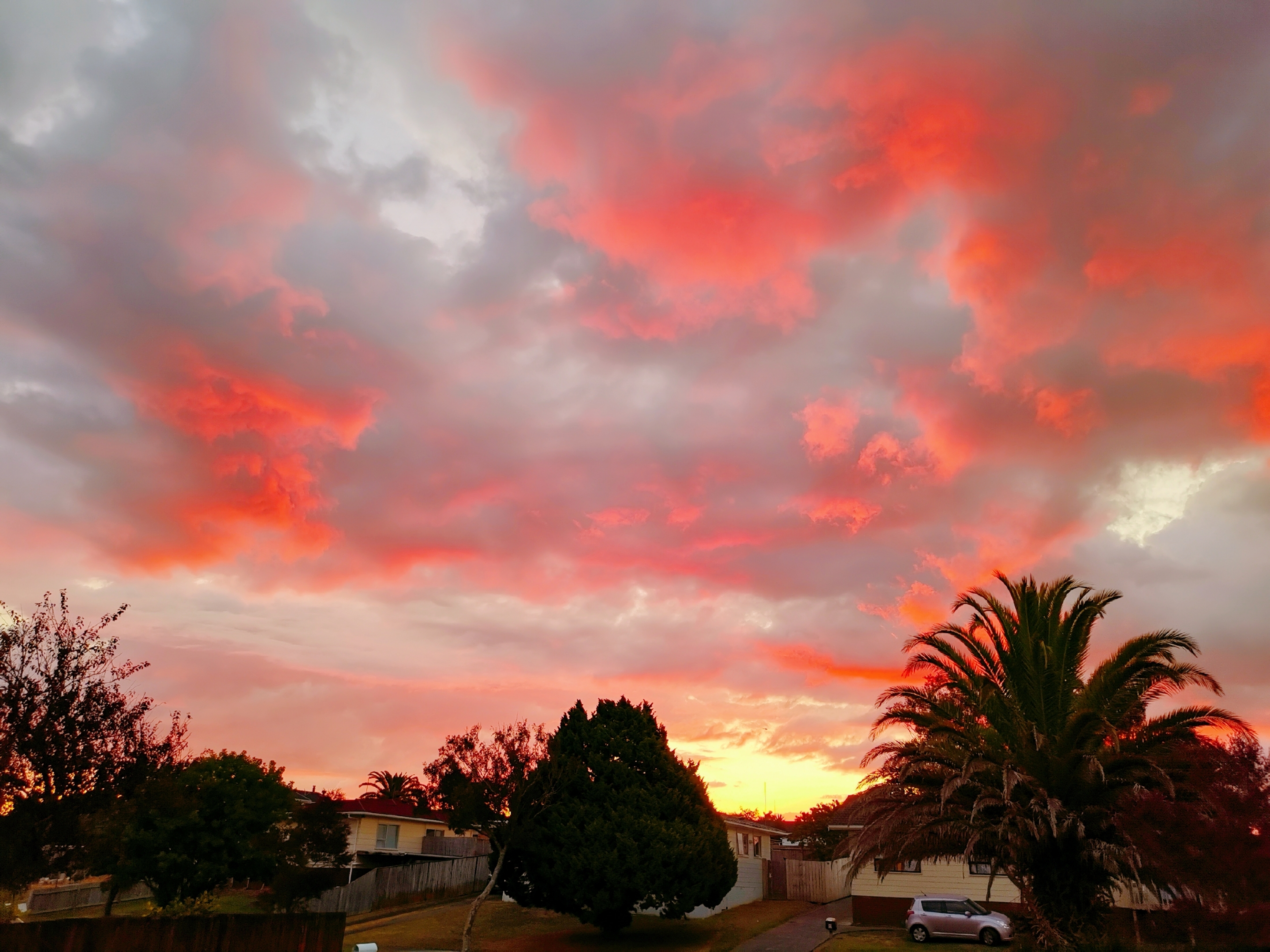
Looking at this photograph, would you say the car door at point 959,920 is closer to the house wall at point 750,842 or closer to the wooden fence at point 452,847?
the house wall at point 750,842

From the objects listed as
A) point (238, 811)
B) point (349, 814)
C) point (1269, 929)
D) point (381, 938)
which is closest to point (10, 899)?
point (238, 811)

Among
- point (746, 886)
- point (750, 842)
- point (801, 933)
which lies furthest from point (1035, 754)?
point (750, 842)

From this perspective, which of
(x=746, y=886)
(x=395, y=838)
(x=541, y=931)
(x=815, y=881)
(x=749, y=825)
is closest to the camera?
(x=541, y=931)

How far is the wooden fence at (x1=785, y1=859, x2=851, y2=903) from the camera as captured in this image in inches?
2028

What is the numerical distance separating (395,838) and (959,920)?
40.2m

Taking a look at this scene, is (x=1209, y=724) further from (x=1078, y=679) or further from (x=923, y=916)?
(x=923, y=916)

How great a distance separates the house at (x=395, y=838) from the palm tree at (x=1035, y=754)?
41.7m

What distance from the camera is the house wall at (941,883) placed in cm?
3991

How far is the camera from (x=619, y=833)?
116ft

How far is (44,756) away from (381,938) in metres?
23.3

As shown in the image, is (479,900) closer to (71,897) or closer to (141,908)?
(141,908)

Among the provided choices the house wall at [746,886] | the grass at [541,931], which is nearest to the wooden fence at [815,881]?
the house wall at [746,886]

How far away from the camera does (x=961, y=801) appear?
23953mm

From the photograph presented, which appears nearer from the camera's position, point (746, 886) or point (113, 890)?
point (113, 890)
